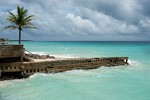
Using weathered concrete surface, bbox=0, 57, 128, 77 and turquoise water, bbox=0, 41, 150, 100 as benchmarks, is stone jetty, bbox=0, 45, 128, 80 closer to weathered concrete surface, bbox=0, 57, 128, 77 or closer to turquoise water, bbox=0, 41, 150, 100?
weathered concrete surface, bbox=0, 57, 128, 77

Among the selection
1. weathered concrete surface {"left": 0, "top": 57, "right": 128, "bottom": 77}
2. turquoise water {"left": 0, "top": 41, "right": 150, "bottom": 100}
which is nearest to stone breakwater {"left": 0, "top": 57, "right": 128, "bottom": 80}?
weathered concrete surface {"left": 0, "top": 57, "right": 128, "bottom": 77}

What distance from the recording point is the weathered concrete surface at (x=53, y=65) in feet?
92.7

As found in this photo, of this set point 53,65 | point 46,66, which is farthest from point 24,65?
point 53,65

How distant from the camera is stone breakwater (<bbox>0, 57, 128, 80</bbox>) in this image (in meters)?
28.2

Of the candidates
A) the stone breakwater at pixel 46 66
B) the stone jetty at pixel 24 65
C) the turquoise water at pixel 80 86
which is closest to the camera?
the turquoise water at pixel 80 86

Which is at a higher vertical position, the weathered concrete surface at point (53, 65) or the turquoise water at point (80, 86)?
the weathered concrete surface at point (53, 65)

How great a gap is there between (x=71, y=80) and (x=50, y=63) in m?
3.91

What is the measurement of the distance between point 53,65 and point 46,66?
99 cm

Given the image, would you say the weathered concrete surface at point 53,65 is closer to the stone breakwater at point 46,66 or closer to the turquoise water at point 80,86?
the stone breakwater at point 46,66

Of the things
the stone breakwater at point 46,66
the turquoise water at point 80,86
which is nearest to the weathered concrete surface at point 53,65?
the stone breakwater at point 46,66

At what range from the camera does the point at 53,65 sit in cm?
3212

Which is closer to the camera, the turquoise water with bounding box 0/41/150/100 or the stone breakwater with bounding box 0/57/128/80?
the turquoise water with bounding box 0/41/150/100

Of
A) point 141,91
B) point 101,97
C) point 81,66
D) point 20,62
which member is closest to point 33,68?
point 20,62

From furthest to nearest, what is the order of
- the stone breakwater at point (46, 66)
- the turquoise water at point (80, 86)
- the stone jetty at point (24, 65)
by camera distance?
the stone breakwater at point (46, 66)
the stone jetty at point (24, 65)
the turquoise water at point (80, 86)
